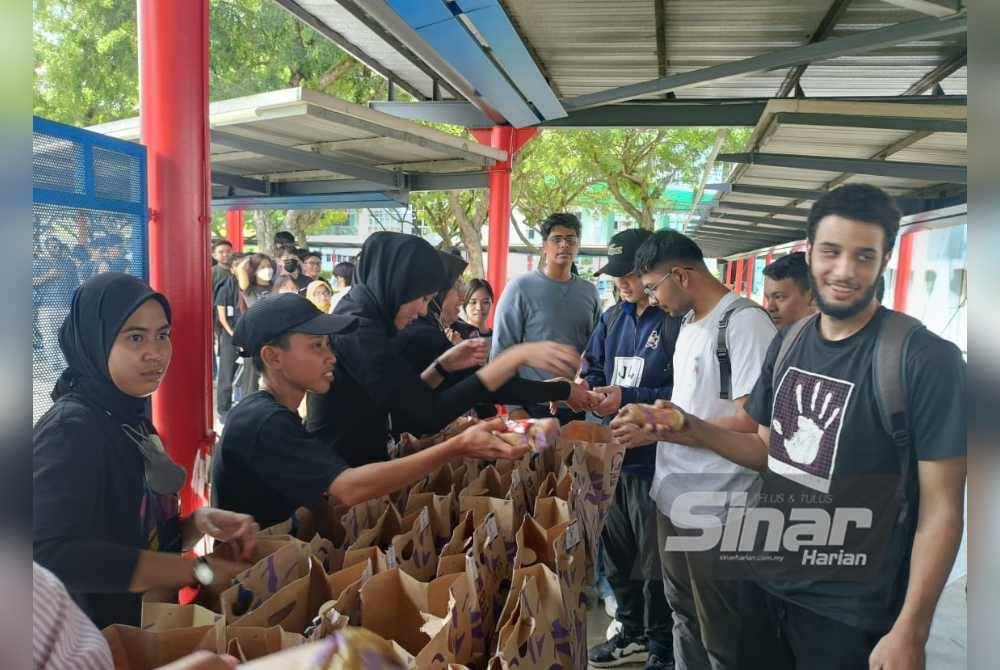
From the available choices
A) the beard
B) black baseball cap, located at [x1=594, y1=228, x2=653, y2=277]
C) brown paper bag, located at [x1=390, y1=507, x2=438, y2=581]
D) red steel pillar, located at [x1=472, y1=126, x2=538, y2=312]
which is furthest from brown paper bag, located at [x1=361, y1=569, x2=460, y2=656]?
red steel pillar, located at [x1=472, y1=126, x2=538, y2=312]

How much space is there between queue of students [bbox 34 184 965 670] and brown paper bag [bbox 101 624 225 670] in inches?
8.4

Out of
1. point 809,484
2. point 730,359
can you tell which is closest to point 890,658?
point 809,484

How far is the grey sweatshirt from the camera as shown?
3.67 metres

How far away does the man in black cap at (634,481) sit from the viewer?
2896 millimetres

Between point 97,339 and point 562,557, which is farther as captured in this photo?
point 562,557

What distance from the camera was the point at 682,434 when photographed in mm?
2037

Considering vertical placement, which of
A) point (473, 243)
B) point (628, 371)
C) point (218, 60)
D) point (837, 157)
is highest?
point (218, 60)

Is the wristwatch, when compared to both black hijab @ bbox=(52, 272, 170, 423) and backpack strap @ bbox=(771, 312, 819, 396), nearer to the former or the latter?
black hijab @ bbox=(52, 272, 170, 423)

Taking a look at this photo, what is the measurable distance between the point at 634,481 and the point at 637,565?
358 millimetres

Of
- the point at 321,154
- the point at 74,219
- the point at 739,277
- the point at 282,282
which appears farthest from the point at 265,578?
the point at 282,282

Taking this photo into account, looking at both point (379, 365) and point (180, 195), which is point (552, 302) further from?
point (180, 195)

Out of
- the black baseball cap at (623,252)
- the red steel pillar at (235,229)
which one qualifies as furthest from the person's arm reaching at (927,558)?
the red steel pillar at (235,229)
